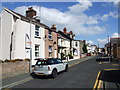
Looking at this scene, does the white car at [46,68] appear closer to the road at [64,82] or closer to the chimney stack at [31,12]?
the road at [64,82]

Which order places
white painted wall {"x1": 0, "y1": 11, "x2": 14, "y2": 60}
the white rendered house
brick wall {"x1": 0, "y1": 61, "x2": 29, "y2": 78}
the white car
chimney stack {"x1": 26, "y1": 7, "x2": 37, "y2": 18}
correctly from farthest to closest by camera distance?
chimney stack {"x1": 26, "y1": 7, "x2": 37, "y2": 18}, white painted wall {"x1": 0, "y1": 11, "x2": 14, "y2": 60}, the white rendered house, brick wall {"x1": 0, "y1": 61, "x2": 29, "y2": 78}, the white car

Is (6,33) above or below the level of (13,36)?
above

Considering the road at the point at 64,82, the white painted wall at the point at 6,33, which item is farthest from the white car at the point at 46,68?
the white painted wall at the point at 6,33

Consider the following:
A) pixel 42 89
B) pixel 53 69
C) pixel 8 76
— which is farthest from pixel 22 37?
pixel 42 89

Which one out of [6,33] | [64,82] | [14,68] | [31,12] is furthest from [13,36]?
[64,82]

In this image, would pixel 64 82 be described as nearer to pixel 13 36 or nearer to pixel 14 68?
pixel 14 68

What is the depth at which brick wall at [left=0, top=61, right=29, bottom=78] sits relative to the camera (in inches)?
425

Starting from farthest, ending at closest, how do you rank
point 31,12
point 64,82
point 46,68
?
point 31,12, point 46,68, point 64,82

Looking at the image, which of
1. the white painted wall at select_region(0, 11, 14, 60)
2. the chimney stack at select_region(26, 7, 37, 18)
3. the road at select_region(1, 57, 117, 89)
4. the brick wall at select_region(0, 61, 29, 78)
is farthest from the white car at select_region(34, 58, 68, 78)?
the chimney stack at select_region(26, 7, 37, 18)

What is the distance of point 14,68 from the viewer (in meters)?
11.9

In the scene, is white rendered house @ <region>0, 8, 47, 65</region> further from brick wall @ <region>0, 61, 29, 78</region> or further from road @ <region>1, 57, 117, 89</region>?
road @ <region>1, 57, 117, 89</region>

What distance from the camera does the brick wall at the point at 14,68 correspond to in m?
10.8

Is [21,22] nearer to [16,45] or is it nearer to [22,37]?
[22,37]

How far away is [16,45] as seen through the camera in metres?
14.6
